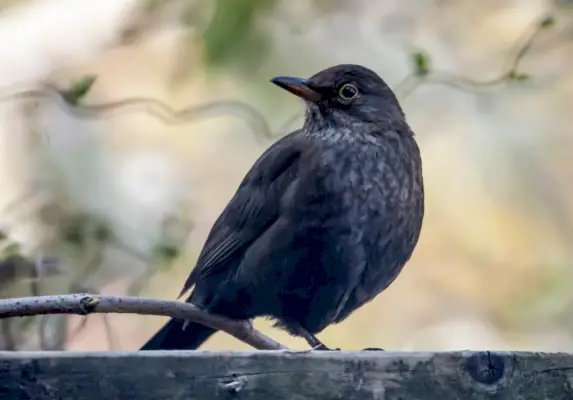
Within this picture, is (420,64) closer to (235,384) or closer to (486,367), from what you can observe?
(486,367)

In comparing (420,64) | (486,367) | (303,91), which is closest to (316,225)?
(303,91)

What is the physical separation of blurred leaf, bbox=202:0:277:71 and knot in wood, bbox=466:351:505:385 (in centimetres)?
320

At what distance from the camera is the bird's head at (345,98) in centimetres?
367

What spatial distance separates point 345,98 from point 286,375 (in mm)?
2067

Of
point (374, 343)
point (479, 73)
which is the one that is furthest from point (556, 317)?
point (479, 73)

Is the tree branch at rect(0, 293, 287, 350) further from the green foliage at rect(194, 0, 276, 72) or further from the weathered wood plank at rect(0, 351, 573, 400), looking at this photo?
the green foliage at rect(194, 0, 276, 72)

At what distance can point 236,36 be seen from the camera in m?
4.91

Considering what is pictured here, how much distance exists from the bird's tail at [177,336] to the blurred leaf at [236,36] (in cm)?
158

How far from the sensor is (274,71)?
5027 mm

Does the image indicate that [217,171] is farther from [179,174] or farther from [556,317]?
[556,317]

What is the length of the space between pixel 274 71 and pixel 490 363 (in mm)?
3286

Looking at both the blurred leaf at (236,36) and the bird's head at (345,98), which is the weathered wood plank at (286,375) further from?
the blurred leaf at (236,36)

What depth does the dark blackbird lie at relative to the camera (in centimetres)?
321

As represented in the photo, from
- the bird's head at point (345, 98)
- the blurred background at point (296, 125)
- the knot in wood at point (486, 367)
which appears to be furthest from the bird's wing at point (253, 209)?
the knot in wood at point (486, 367)
